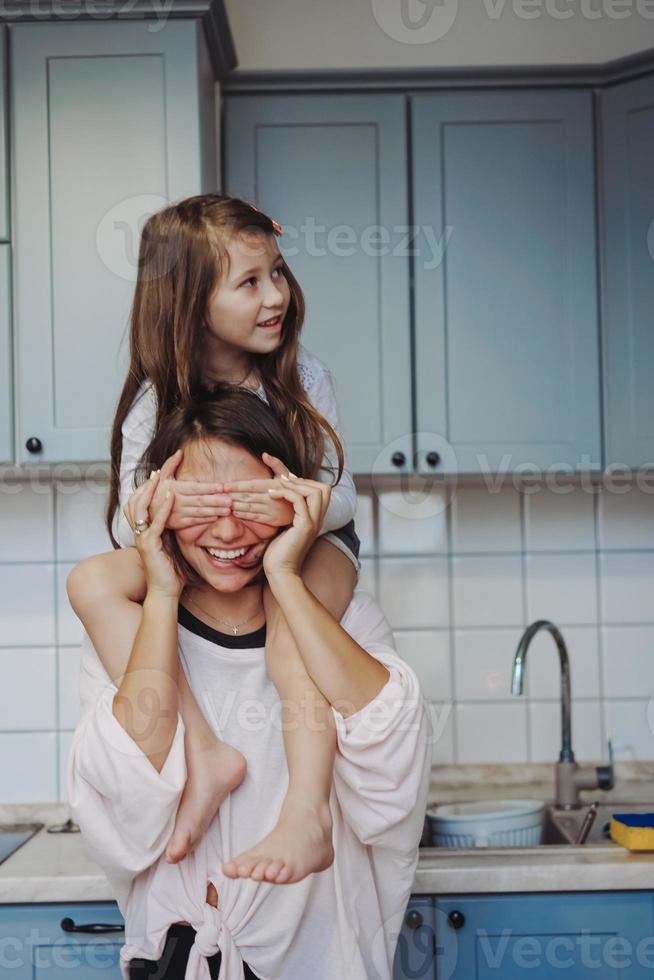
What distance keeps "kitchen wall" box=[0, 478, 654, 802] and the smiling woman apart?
40.7 inches

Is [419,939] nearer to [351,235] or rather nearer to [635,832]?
[635,832]

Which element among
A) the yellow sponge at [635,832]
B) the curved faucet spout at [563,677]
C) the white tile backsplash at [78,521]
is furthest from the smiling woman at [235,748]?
the white tile backsplash at [78,521]

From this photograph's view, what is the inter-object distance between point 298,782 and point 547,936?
2.58 ft

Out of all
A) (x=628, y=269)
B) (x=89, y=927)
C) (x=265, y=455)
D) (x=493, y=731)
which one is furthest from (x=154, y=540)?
(x=493, y=731)

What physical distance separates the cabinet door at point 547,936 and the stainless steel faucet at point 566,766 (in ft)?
1.35

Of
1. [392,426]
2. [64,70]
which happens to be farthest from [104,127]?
[392,426]

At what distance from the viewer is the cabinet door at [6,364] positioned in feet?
6.86

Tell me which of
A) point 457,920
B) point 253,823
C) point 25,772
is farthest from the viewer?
point 25,772

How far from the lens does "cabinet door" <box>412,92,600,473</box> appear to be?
7.36 feet

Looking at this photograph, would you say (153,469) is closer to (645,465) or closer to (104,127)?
(104,127)

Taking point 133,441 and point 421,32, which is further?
point 421,32

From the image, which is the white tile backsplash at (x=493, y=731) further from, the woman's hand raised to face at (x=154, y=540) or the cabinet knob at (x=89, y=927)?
the woman's hand raised to face at (x=154, y=540)

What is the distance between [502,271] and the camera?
225 cm

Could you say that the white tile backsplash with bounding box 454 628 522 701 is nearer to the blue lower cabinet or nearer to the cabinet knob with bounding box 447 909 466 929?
the cabinet knob with bounding box 447 909 466 929
